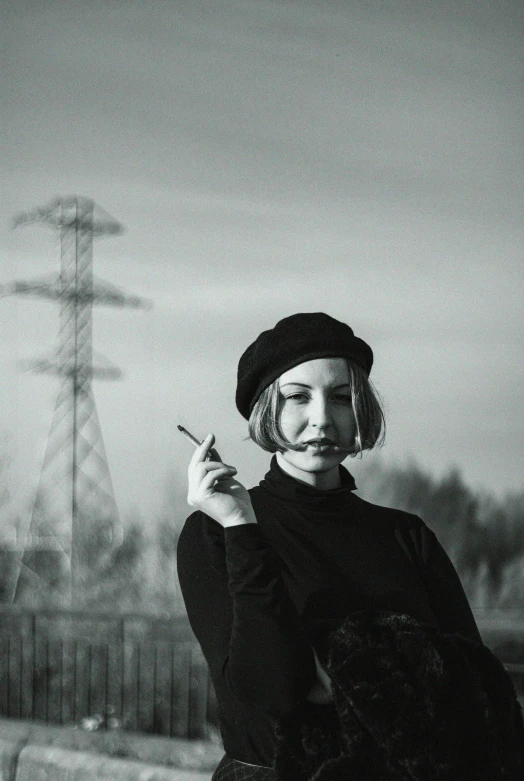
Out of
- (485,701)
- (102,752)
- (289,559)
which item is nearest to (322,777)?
(485,701)

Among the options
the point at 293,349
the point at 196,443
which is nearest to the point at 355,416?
the point at 293,349

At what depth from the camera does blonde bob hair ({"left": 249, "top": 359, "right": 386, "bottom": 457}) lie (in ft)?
6.57

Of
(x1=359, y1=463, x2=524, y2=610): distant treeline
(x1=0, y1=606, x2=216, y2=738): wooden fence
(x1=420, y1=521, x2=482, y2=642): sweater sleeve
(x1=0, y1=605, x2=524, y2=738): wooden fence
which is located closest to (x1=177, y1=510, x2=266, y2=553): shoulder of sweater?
(x1=420, y1=521, x2=482, y2=642): sweater sleeve

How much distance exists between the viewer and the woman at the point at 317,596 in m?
1.65

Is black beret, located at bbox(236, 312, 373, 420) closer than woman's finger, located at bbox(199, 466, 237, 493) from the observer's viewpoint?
No

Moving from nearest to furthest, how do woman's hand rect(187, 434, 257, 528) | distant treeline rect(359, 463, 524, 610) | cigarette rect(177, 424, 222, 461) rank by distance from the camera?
1. woman's hand rect(187, 434, 257, 528)
2. cigarette rect(177, 424, 222, 461)
3. distant treeline rect(359, 463, 524, 610)

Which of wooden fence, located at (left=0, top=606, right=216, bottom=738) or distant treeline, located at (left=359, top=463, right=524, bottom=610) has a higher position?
distant treeline, located at (left=359, top=463, right=524, bottom=610)

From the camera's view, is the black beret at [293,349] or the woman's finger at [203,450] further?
the black beret at [293,349]

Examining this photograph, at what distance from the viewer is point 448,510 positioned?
11469mm

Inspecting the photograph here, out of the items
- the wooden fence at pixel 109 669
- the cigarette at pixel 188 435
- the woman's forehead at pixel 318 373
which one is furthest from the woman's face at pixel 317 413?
the wooden fence at pixel 109 669

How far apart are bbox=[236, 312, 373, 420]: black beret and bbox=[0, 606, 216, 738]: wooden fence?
199 inches

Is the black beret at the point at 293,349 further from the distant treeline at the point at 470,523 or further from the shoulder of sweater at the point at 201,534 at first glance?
the distant treeline at the point at 470,523

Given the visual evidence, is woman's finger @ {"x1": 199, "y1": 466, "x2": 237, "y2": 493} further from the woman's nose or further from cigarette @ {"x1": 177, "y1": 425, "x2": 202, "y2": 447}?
the woman's nose

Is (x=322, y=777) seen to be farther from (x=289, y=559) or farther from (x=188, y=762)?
(x=188, y=762)
